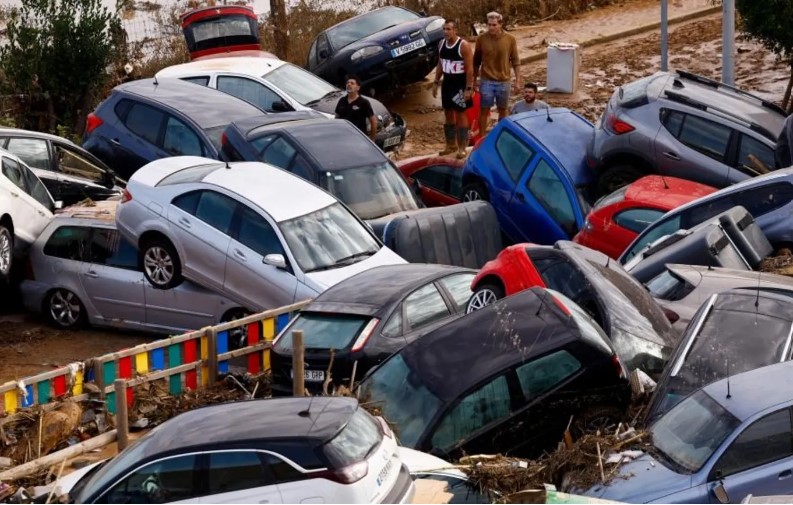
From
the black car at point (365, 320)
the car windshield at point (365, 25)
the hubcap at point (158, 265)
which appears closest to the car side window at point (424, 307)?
the black car at point (365, 320)

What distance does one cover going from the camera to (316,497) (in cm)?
751

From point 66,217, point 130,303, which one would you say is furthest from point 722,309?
point 66,217

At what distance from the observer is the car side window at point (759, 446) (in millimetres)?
8391

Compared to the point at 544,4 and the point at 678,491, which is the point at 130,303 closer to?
the point at 678,491

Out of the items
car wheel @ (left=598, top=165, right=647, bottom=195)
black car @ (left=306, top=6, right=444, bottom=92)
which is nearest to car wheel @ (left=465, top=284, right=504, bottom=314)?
car wheel @ (left=598, top=165, right=647, bottom=195)

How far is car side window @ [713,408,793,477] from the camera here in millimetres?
8391

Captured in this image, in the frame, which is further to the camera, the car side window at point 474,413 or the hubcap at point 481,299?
the hubcap at point 481,299

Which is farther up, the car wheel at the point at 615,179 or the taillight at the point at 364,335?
the taillight at the point at 364,335

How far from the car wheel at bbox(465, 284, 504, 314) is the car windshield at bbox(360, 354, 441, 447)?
6.06 feet

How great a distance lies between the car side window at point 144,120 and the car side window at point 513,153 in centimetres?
434

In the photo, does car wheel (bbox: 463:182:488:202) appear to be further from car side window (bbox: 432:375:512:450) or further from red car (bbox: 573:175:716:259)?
car side window (bbox: 432:375:512:450)

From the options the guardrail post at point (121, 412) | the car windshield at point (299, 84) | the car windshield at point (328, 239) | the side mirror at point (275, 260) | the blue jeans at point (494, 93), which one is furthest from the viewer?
the car windshield at point (299, 84)

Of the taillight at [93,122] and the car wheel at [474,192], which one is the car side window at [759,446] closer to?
the car wheel at [474,192]

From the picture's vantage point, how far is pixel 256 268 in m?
13.7
